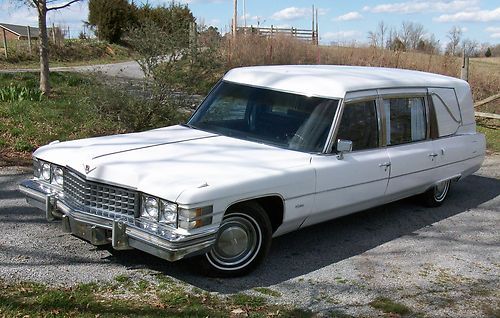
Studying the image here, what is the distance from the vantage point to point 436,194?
740cm

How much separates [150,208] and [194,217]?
1.28 ft

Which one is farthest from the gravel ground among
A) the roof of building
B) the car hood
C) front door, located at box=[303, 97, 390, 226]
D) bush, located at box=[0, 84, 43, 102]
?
the roof of building

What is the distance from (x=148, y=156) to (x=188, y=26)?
6.84 metres

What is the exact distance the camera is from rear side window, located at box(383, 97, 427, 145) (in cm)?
618

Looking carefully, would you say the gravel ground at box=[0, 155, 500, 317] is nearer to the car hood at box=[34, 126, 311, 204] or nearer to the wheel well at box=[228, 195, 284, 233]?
the wheel well at box=[228, 195, 284, 233]

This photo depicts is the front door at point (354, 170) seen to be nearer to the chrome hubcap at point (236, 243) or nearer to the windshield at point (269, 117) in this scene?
the windshield at point (269, 117)

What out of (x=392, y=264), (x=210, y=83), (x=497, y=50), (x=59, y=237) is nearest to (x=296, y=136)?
(x=392, y=264)

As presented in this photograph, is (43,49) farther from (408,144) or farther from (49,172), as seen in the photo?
(408,144)

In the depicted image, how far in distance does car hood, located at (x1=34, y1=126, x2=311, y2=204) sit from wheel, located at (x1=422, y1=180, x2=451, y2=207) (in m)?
2.71

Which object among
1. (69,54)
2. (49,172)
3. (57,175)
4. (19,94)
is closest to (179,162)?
(57,175)

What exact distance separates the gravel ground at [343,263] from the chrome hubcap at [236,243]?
0.51 feet

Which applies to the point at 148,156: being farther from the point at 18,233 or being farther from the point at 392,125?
the point at 392,125

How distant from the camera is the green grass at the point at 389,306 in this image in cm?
438

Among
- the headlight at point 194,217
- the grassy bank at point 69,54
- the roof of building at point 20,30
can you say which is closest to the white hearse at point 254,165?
the headlight at point 194,217
